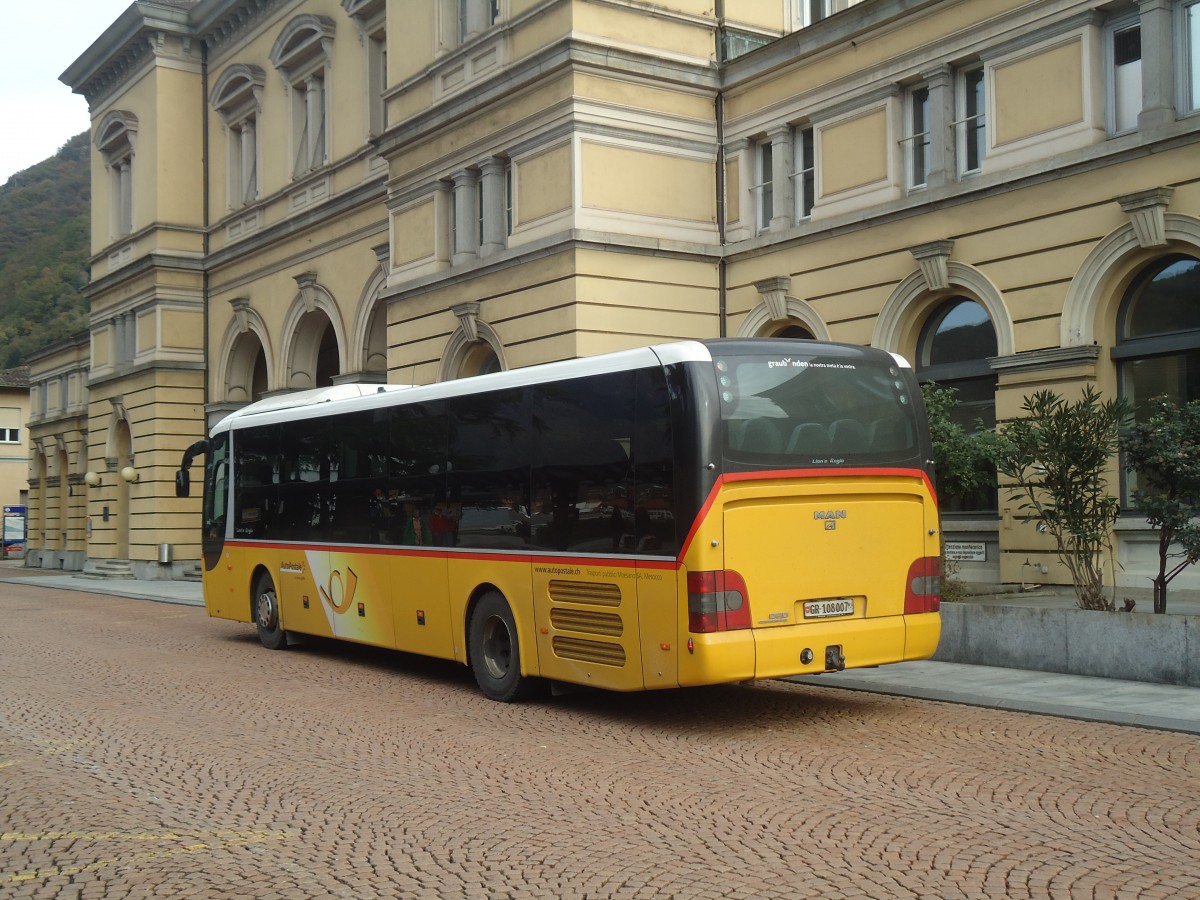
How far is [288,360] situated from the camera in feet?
110

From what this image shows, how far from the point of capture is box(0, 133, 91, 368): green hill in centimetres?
8712

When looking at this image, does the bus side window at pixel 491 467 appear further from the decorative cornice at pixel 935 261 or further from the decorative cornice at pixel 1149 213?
the decorative cornice at pixel 935 261

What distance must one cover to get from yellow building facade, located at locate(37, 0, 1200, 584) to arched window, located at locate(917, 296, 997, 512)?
0.16 ft

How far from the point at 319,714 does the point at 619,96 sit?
13.4 m

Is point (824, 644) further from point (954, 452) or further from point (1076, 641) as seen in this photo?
point (954, 452)

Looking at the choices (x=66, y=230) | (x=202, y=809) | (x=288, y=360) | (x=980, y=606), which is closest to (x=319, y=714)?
(x=202, y=809)

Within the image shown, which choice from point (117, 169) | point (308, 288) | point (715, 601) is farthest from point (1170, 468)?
point (117, 169)

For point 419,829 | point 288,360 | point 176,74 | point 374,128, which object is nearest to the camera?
point 419,829

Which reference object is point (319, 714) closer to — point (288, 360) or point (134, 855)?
point (134, 855)

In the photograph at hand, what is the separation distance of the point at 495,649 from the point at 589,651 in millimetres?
1793

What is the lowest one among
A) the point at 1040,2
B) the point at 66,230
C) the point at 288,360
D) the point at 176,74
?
the point at 288,360

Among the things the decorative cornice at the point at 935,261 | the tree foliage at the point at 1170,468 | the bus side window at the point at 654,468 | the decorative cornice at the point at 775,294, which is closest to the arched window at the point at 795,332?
the decorative cornice at the point at 775,294

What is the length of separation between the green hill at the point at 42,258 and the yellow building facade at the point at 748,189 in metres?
54.8

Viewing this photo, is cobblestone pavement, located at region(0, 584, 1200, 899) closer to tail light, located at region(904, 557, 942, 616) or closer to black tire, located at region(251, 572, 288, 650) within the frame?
tail light, located at region(904, 557, 942, 616)
